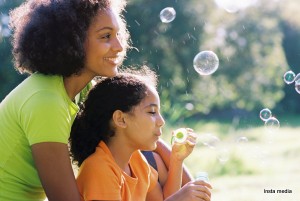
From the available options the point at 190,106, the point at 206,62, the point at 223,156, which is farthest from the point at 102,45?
the point at 190,106

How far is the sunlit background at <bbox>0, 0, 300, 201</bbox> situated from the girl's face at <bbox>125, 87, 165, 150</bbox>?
0.75 meters

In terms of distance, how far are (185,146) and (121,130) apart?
0.24 metres

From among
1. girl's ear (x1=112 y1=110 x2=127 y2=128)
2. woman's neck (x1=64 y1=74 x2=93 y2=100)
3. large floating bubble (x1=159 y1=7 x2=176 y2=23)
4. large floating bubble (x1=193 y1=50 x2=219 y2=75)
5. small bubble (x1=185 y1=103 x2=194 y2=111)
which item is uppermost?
small bubble (x1=185 y1=103 x2=194 y2=111)

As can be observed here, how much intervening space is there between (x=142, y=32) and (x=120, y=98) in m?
11.1

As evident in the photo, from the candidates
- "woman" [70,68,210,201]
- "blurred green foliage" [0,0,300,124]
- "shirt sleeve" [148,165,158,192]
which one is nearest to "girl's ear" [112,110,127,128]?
"woman" [70,68,210,201]

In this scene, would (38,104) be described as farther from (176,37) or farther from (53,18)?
(176,37)

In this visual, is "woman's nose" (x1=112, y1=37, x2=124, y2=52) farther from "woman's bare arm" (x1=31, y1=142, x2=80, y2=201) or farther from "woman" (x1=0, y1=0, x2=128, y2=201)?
"woman's bare arm" (x1=31, y1=142, x2=80, y2=201)

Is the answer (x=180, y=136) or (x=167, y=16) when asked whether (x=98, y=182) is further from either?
(x=167, y=16)

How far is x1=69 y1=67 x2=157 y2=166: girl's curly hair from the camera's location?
86.8 inches

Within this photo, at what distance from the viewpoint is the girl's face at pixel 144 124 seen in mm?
2180

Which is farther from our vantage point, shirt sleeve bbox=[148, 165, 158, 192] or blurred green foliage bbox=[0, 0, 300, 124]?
blurred green foliage bbox=[0, 0, 300, 124]

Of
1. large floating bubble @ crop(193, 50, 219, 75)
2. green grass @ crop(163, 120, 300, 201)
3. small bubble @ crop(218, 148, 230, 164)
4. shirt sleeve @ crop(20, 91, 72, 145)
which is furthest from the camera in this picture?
green grass @ crop(163, 120, 300, 201)

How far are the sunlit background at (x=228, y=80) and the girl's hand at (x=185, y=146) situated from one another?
0.60 metres

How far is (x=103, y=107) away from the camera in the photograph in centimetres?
221
